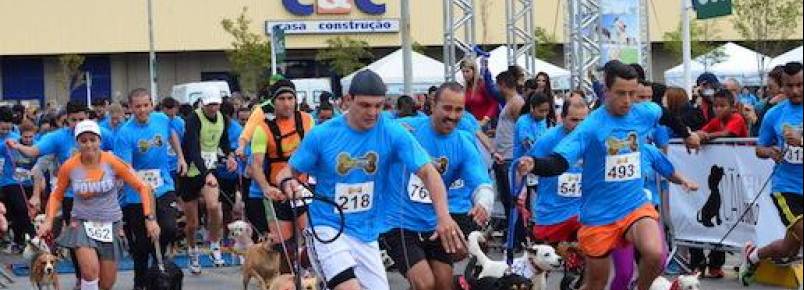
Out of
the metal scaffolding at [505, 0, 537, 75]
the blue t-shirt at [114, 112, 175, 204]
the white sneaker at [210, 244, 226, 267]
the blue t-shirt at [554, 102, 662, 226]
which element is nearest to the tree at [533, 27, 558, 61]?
the metal scaffolding at [505, 0, 537, 75]

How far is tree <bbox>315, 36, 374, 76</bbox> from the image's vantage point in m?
60.2

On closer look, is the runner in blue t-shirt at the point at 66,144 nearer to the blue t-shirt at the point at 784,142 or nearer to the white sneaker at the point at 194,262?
the white sneaker at the point at 194,262

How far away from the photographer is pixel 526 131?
14781mm

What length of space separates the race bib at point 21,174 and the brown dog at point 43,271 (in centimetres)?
582

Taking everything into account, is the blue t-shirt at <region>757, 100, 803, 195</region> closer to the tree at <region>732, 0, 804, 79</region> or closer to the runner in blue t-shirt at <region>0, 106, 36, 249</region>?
the runner in blue t-shirt at <region>0, 106, 36, 249</region>

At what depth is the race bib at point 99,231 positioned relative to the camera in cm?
1183

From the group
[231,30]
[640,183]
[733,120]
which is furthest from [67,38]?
[640,183]

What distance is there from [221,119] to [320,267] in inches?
361

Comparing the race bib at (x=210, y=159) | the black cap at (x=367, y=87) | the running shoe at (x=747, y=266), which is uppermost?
the black cap at (x=367, y=87)

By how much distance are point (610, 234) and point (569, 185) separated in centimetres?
211

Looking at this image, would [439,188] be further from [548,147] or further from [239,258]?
[239,258]

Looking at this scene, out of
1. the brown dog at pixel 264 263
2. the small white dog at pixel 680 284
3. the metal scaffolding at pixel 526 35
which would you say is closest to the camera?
the small white dog at pixel 680 284

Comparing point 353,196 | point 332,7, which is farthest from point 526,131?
point 332,7

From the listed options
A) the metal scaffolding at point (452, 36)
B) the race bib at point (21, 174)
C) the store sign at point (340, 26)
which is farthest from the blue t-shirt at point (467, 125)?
the store sign at point (340, 26)
